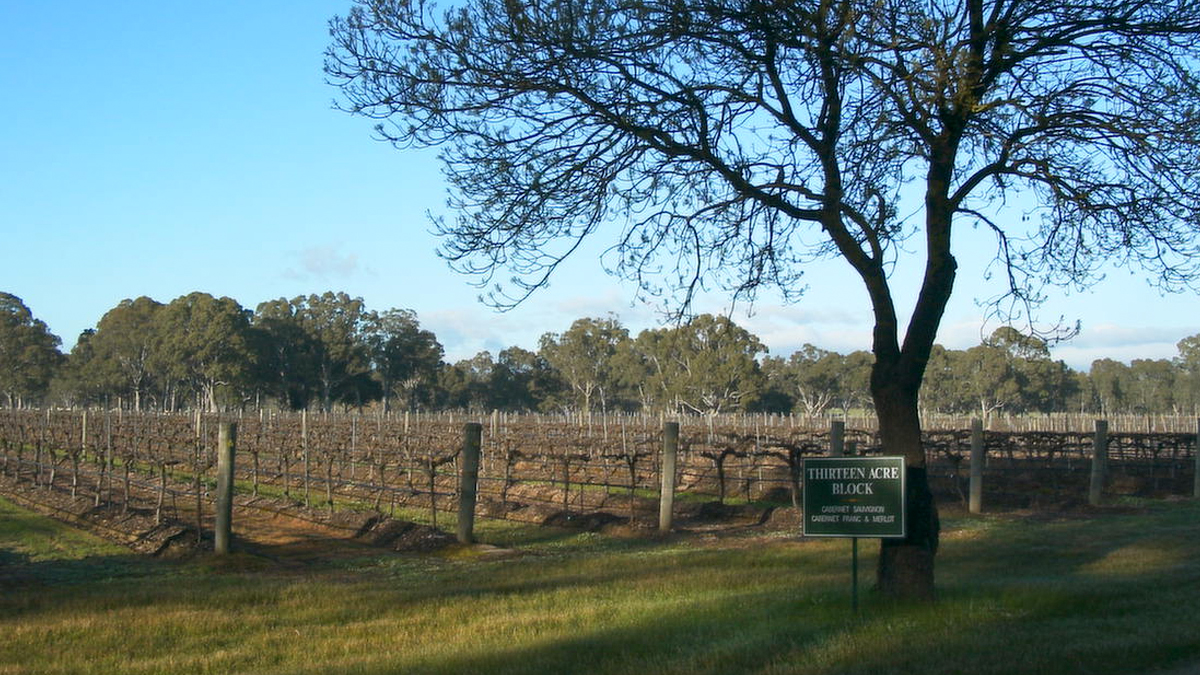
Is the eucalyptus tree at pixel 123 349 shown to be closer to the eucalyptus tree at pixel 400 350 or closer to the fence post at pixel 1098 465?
the eucalyptus tree at pixel 400 350

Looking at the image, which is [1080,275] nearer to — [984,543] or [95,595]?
[984,543]

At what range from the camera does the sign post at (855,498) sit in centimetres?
840

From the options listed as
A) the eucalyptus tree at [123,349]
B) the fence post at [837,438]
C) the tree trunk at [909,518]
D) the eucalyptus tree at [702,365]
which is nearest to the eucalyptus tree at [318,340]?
the eucalyptus tree at [123,349]

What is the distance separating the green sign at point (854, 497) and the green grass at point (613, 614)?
68 cm

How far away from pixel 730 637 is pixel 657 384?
4815 cm

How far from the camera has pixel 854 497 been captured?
858cm

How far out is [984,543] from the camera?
49.2 ft

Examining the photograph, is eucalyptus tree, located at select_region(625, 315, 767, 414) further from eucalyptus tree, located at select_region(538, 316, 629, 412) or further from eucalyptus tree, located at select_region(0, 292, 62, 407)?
eucalyptus tree, located at select_region(0, 292, 62, 407)

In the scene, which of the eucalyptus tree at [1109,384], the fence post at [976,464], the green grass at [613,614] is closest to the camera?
the green grass at [613,614]

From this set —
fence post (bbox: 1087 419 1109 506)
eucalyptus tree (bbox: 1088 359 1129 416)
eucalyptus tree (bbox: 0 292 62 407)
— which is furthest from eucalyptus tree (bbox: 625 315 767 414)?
eucalyptus tree (bbox: 1088 359 1129 416)

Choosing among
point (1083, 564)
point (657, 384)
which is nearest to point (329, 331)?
point (657, 384)

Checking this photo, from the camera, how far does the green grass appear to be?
730cm

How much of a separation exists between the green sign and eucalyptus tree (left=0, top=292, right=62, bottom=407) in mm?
65381

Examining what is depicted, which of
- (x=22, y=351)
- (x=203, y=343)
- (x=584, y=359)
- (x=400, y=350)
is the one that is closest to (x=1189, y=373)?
(x=584, y=359)
